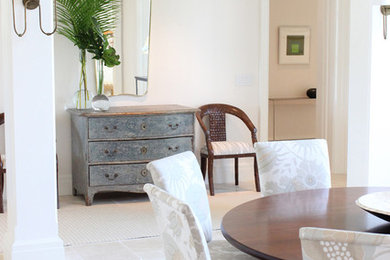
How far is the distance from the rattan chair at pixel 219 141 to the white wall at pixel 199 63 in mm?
134

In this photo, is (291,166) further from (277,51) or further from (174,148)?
(277,51)

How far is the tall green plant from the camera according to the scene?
533cm

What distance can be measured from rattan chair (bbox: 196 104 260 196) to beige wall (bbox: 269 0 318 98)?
3.17 meters

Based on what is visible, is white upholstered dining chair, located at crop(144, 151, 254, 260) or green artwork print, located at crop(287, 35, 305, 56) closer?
white upholstered dining chair, located at crop(144, 151, 254, 260)

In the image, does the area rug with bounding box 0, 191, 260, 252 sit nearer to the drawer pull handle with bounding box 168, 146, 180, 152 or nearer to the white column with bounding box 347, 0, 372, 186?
the drawer pull handle with bounding box 168, 146, 180, 152

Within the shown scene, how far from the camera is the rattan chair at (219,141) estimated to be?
18.5ft

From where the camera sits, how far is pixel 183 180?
2.54 metres

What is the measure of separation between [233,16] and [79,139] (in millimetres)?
1914

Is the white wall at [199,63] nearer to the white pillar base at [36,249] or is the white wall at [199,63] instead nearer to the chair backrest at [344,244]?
the white pillar base at [36,249]

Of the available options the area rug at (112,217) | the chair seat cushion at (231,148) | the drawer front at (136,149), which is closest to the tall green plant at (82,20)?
the drawer front at (136,149)

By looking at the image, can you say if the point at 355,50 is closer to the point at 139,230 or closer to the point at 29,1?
the point at 139,230

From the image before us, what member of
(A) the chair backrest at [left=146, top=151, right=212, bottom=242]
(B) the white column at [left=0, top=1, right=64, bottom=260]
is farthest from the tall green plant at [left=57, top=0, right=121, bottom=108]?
(A) the chair backrest at [left=146, top=151, right=212, bottom=242]

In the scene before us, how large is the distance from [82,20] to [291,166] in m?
2.87

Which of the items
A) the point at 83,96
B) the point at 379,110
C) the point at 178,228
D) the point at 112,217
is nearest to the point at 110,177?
the point at 112,217
